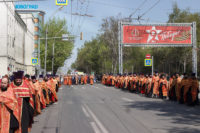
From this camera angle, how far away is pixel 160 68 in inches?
2512

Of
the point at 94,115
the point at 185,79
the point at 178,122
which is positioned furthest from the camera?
the point at 185,79

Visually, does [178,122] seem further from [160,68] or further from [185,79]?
[160,68]

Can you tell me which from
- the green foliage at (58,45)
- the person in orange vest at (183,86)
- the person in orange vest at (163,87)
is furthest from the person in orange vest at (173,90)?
the green foliage at (58,45)

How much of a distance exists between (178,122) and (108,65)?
66740 millimetres

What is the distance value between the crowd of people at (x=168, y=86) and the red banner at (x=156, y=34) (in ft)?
14.9

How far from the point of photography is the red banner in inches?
1362

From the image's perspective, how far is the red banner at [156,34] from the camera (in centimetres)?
3459

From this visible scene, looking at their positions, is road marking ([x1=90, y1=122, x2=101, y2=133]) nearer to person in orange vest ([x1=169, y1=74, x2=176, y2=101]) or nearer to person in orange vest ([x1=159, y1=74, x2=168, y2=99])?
person in orange vest ([x1=169, y1=74, x2=176, y2=101])

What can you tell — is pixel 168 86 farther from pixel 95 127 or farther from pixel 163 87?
pixel 95 127

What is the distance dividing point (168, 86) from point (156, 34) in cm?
1317

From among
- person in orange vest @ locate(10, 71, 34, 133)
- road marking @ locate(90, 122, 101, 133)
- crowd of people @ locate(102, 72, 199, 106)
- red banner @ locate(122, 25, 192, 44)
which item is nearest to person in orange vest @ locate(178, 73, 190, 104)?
crowd of people @ locate(102, 72, 199, 106)

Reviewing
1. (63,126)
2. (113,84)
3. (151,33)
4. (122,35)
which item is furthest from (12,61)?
(63,126)

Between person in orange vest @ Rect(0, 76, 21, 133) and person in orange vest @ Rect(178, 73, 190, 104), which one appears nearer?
person in orange vest @ Rect(0, 76, 21, 133)

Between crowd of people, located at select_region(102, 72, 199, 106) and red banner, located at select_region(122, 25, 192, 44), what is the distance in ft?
14.9
